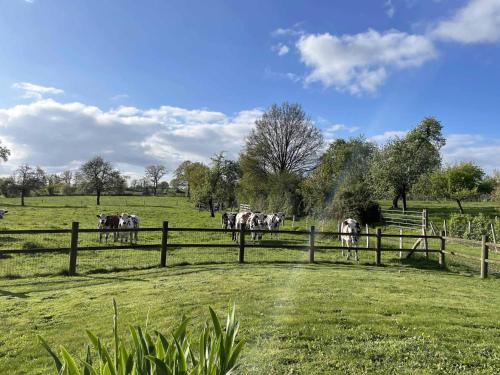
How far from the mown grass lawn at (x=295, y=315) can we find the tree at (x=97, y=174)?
177 ft

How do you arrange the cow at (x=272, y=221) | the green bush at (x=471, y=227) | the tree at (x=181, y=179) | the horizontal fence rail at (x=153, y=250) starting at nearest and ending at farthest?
the horizontal fence rail at (x=153, y=250)
the cow at (x=272, y=221)
the green bush at (x=471, y=227)
the tree at (x=181, y=179)

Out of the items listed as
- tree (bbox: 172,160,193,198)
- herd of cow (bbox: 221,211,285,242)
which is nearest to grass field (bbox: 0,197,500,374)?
herd of cow (bbox: 221,211,285,242)

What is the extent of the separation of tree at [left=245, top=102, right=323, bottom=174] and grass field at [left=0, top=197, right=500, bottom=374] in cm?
3176

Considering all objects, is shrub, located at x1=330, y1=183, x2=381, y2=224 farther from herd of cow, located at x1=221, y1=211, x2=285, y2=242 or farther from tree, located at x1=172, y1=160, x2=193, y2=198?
tree, located at x1=172, y1=160, x2=193, y2=198

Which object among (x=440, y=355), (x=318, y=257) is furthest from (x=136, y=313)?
(x=318, y=257)

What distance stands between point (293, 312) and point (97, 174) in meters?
60.0

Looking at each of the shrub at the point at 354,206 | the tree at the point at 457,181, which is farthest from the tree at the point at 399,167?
the shrub at the point at 354,206

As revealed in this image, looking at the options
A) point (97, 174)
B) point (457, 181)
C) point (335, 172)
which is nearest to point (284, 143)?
point (335, 172)

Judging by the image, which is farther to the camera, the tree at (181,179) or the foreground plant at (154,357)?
the tree at (181,179)

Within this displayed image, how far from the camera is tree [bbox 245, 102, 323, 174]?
1720 inches

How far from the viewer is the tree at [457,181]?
41438 millimetres

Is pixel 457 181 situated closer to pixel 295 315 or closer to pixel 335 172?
pixel 335 172

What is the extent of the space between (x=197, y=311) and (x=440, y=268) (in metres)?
10.8

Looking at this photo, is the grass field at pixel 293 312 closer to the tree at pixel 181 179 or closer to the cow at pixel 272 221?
the cow at pixel 272 221
